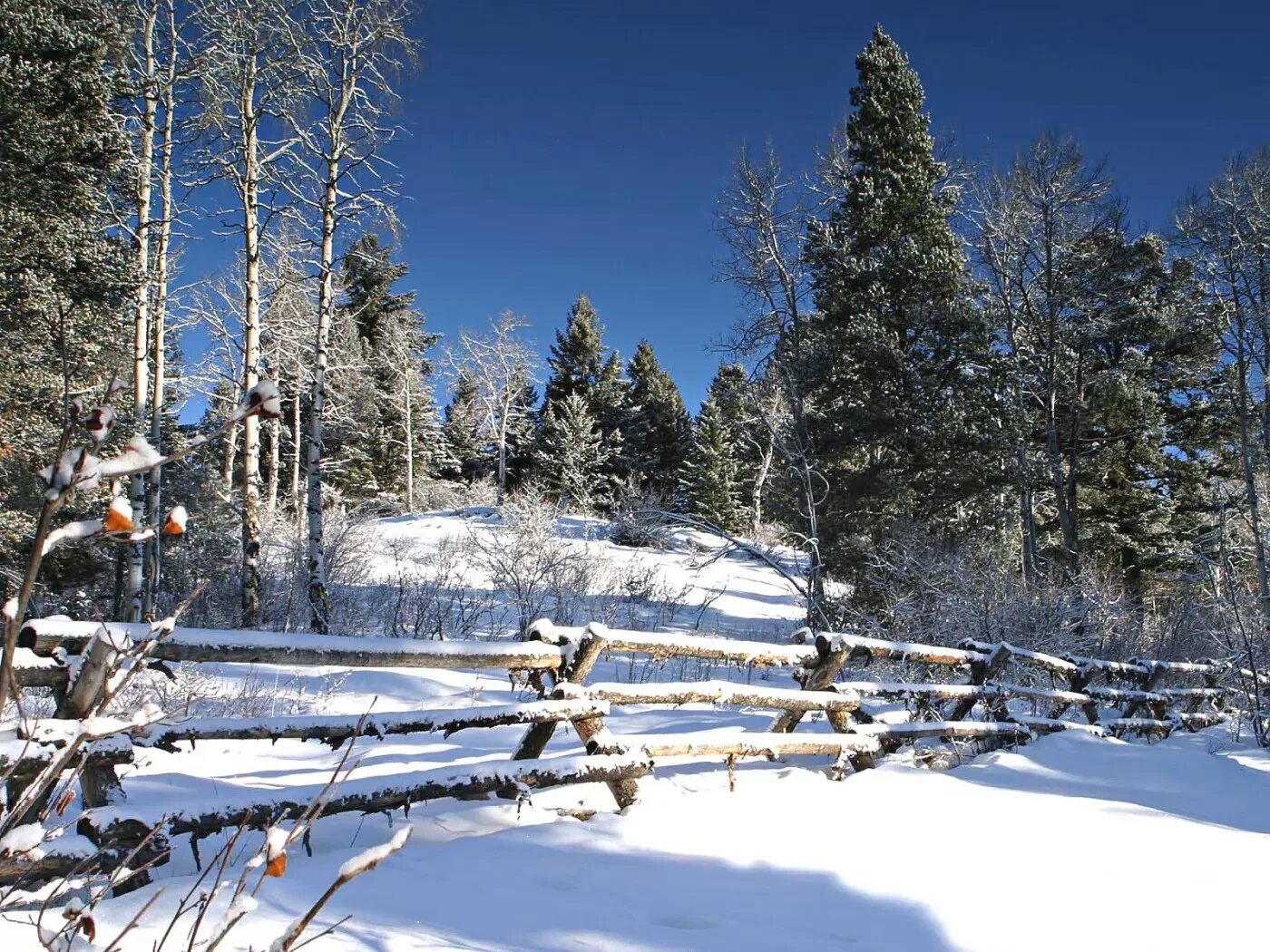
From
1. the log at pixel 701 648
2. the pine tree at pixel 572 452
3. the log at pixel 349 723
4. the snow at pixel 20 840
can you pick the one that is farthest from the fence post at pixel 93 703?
the pine tree at pixel 572 452

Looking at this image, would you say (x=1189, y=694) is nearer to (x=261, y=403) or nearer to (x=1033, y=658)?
(x=1033, y=658)

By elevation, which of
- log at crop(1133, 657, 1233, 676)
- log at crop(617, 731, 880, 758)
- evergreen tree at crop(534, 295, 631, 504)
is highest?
evergreen tree at crop(534, 295, 631, 504)

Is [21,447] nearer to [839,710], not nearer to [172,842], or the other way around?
[172,842]

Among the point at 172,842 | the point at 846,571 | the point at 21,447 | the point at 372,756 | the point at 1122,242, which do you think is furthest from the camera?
the point at 1122,242

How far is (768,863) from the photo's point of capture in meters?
2.94

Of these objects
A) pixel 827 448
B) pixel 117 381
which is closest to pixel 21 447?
pixel 117 381

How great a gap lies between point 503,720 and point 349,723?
25.0 inches

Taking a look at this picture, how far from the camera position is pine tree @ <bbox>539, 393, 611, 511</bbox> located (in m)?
32.7

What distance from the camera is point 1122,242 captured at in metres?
19.8

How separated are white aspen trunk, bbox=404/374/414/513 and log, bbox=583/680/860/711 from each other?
28.5 m

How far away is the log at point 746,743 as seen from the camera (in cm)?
353

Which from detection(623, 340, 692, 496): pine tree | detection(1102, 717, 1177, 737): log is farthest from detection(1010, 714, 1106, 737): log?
detection(623, 340, 692, 496): pine tree

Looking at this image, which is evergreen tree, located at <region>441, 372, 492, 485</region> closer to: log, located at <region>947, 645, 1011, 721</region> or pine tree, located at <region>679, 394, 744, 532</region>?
pine tree, located at <region>679, 394, 744, 532</region>

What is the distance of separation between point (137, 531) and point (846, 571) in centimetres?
1641
